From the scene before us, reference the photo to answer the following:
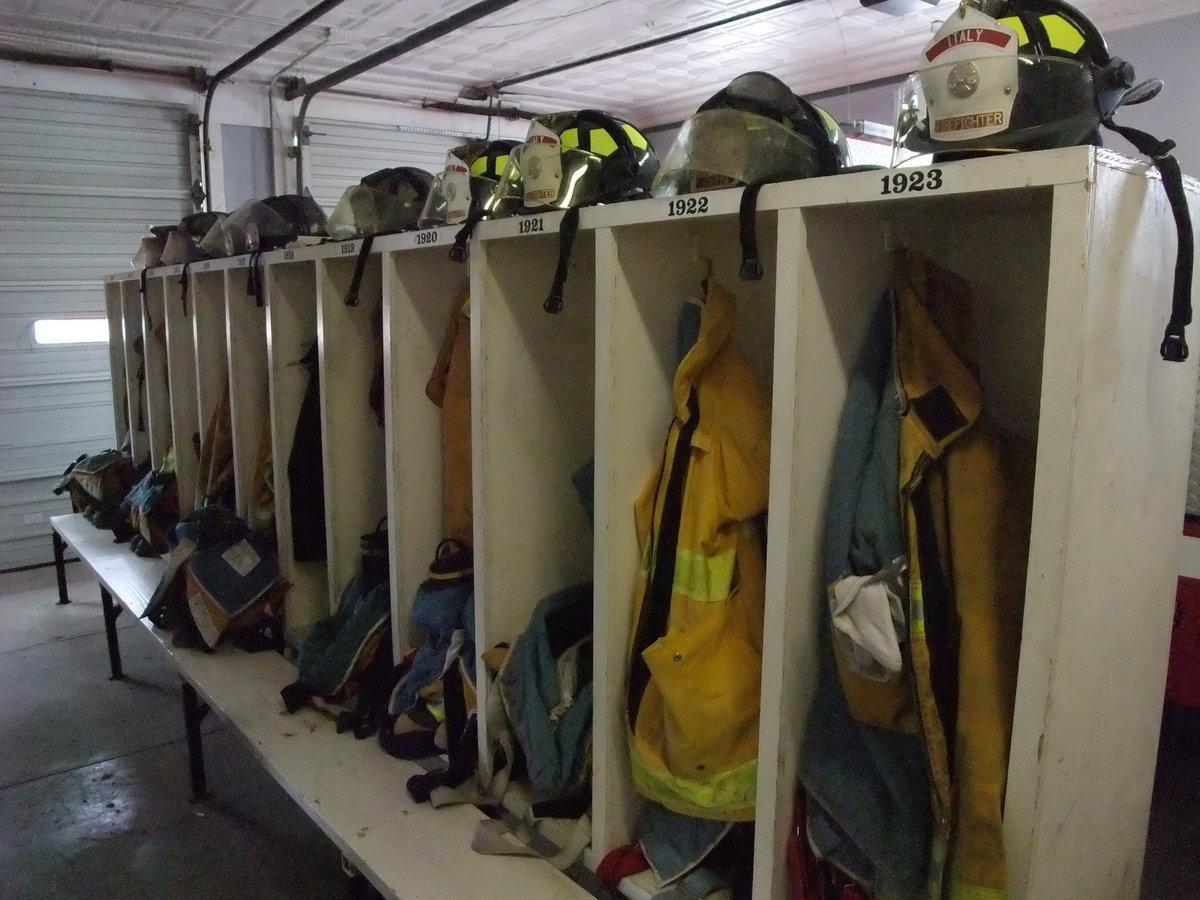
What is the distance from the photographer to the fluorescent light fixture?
4.86m

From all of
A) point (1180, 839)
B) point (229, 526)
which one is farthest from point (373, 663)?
point (1180, 839)

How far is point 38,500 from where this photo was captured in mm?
4996

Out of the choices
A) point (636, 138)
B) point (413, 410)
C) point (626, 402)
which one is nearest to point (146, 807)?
point (413, 410)

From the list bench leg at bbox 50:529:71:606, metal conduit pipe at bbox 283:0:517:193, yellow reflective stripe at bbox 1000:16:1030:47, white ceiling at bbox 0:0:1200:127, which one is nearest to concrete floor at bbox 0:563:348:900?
bench leg at bbox 50:529:71:606

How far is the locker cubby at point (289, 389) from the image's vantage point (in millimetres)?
2787

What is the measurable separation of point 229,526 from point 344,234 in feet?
3.41

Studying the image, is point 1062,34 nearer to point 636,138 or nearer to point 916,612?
point 916,612

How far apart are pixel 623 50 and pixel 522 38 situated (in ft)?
1.75

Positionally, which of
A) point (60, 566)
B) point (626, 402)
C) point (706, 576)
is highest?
point (626, 402)

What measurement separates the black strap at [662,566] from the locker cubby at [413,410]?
0.85 m

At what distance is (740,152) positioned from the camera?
138 centimetres

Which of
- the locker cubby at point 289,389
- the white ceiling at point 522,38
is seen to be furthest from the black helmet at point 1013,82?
the white ceiling at point 522,38

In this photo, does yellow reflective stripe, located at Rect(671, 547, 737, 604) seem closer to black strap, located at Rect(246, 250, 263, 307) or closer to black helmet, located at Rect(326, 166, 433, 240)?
black helmet, located at Rect(326, 166, 433, 240)

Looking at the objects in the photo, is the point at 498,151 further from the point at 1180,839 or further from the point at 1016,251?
the point at 1180,839
